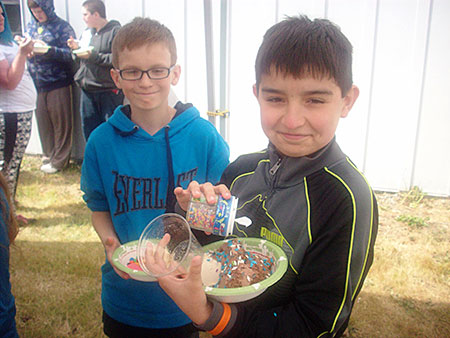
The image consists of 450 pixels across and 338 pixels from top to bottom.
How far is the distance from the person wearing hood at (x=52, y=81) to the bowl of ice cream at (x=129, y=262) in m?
4.11

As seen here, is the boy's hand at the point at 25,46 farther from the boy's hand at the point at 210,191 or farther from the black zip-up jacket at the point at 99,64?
the boy's hand at the point at 210,191

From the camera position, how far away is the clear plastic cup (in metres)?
1.02

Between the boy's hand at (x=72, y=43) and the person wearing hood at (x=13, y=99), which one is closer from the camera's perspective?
the person wearing hood at (x=13, y=99)

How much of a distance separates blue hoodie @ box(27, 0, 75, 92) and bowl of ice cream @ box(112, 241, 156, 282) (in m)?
4.57

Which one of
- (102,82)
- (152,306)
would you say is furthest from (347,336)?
(102,82)

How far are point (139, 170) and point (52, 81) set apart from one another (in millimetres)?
4602

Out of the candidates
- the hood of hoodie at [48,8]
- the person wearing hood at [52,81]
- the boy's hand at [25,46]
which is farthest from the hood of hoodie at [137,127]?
the hood of hoodie at [48,8]

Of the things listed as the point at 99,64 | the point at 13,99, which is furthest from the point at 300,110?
A: the point at 99,64

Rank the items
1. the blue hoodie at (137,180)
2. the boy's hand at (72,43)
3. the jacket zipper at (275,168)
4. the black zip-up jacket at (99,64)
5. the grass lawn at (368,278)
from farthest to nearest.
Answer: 1. the boy's hand at (72,43)
2. the black zip-up jacket at (99,64)
3. the grass lawn at (368,278)
4. the blue hoodie at (137,180)
5. the jacket zipper at (275,168)

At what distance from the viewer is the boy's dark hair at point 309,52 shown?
1029 millimetres

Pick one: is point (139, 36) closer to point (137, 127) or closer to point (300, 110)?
point (137, 127)

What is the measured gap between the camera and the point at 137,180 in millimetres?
1642

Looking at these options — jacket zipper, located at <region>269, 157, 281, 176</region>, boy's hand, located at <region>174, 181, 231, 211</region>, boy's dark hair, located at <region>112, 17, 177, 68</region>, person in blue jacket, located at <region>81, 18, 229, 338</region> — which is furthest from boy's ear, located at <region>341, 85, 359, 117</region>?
boy's dark hair, located at <region>112, 17, 177, 68</region>

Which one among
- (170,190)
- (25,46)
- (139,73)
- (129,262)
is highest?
(25,46)
